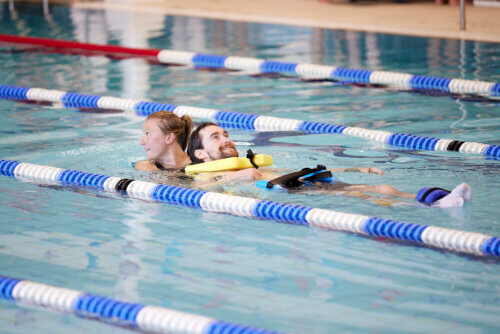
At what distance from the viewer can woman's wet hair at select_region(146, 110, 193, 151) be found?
529 cm

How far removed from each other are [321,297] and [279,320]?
0.87 feet

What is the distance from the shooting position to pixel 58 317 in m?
3.36

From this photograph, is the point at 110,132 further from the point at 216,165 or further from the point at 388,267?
the point at 388,267

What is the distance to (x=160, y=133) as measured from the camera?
17.3 ft

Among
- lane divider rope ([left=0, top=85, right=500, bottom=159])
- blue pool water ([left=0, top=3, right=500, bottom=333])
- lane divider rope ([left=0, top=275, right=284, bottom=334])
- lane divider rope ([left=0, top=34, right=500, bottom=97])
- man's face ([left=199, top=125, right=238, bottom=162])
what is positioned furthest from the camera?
lane divider rope ([left=0, top=34, right=500, bottom=97])

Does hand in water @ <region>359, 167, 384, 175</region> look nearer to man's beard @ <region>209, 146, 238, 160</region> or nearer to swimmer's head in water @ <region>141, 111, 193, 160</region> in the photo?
man's beard @ <region>209, 146, 238, 160</region>

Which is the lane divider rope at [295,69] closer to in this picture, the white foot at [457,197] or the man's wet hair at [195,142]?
the man's wet hair at [195,142]

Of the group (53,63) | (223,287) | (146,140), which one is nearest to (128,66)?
(53,63)

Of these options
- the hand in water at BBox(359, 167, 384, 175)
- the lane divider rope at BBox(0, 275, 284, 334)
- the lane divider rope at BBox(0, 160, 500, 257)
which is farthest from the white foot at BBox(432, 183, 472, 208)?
the lane divider rope at BBox(0, 275, 284, 334)

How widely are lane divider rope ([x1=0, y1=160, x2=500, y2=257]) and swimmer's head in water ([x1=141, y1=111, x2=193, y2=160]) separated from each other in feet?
1.05

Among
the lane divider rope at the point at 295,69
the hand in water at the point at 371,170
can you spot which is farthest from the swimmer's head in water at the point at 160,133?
the lane divider rope at the point at 295,69

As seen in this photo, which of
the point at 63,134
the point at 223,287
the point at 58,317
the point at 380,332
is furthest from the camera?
the point at 63,134

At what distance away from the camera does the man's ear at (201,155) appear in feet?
17.2

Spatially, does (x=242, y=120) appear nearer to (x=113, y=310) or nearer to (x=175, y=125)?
(x=175, y=125)
